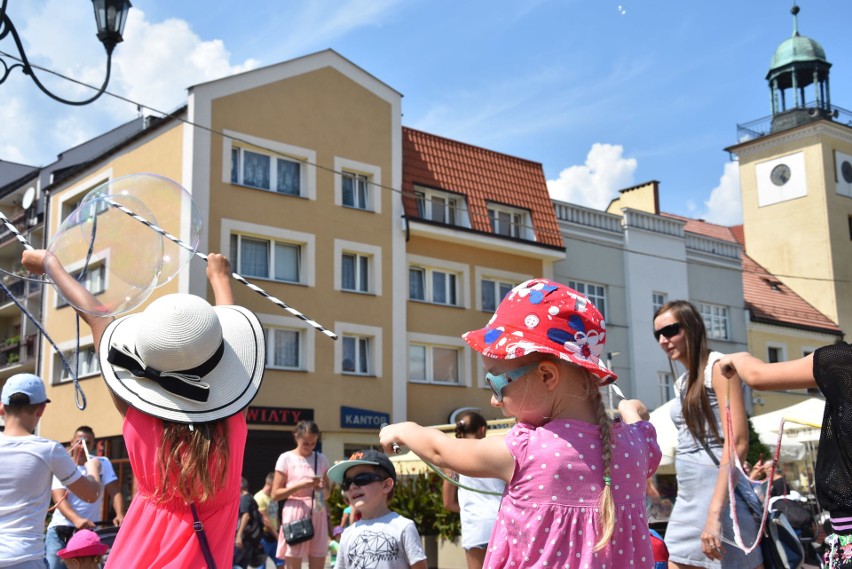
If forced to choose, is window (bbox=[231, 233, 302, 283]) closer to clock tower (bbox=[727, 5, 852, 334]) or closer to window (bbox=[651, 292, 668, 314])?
window (bbox=[651, 292, 668, 314])

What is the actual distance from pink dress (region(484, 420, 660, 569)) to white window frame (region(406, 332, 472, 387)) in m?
26.3

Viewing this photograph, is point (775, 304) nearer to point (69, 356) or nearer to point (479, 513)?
point (69, 356)

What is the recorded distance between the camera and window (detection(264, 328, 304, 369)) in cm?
2662

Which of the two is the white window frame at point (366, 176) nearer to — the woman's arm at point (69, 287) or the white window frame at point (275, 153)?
the white window frame at point (275, 153)

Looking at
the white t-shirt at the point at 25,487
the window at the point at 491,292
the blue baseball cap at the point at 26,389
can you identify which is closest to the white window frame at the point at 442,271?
the window at the point at 491,292

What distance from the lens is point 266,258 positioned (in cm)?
2697

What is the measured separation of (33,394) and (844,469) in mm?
4235

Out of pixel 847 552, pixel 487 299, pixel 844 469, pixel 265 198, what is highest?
pixel 265 198

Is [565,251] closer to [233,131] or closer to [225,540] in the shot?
[233,131]

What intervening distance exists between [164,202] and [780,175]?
1918 inches

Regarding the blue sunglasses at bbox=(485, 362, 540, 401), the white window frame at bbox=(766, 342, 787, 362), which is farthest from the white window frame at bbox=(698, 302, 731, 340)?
the blue sunglasses at bbox=(485, 362, 540, 401)

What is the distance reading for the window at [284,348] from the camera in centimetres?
2662

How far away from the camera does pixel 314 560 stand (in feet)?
33.9

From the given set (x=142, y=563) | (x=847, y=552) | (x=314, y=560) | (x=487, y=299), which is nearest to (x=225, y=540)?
(x=142, y=563)
